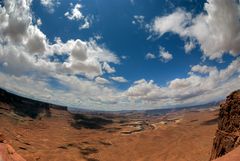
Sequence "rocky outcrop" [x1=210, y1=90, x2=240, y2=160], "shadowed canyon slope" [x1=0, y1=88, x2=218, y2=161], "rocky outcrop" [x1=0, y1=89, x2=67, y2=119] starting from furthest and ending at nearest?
"rocky outcrop" [x1=0, y1=89, x2=67, y2=119]
"shadowed canyon slope" [x1=0, y1=88, x2=218, y2=161]
"rocky outcrop" [x1=210, y1=90, x2=240, y2=160]

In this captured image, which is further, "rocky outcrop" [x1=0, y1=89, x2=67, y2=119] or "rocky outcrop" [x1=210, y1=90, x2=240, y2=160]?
"rocky outcrop" [x1=0, y1=89, x2=67, y2=119]

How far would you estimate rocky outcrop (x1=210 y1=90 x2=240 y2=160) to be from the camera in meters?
24.2

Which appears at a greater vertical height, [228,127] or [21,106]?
[228,127]

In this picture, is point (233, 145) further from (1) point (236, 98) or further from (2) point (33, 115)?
(2) point (33, 115)

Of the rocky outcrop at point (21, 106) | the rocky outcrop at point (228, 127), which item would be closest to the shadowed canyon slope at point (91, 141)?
the rocky outcrop at point (21, 106)

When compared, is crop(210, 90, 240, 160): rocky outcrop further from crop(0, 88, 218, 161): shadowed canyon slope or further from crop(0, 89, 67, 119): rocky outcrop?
crop(0, 89, 67, 119): rocky outcrop

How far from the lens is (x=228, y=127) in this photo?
1053 inches

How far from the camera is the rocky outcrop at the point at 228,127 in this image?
24.2m

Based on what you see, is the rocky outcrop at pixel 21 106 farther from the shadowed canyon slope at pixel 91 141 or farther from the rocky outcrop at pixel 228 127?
the rocky outcrop at pixel 228 127

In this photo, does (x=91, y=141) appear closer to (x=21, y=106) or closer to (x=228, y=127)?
(x=21, y=106)

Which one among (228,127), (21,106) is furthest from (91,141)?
(228,127)

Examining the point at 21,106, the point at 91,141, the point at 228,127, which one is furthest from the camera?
the point at 21,106

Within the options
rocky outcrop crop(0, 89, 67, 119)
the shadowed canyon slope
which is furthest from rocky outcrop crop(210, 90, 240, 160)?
rocky outcrop crop(0, 89, 67, 119)

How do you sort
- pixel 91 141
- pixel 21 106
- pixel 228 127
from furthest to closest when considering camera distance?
pixel 21 106
pixel 91 141
pixel 228 127
